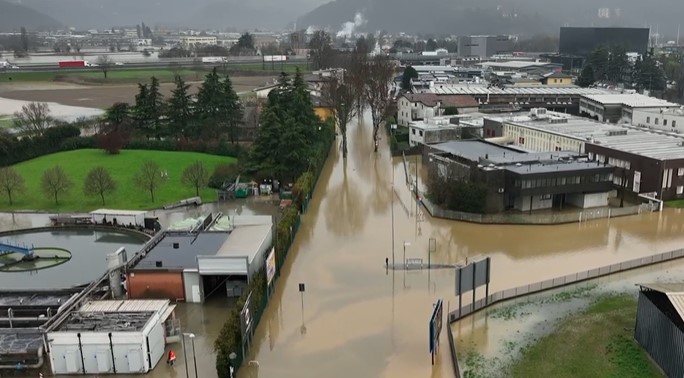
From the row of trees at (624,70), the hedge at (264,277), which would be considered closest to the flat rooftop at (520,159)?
the hedge at (264,277)

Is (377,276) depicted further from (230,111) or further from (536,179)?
(230,111)

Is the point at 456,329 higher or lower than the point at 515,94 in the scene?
lower

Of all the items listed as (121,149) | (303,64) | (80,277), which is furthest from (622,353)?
(303,64)

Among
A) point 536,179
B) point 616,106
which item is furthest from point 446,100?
point 536,179

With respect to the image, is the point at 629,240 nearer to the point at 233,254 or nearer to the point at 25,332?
the point at 233,254

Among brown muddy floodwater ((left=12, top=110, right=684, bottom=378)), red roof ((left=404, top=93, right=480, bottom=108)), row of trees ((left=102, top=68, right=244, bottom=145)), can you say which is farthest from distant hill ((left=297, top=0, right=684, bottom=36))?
brown muddy floodwater ((left=12, top=110, right=684, bottom=378))

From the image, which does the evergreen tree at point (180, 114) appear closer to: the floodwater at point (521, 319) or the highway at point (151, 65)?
the floodwater at point (521, 319)

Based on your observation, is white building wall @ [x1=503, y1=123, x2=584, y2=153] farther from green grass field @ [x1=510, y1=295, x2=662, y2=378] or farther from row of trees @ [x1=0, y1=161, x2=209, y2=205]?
row of trees @ [x1=0, y1=161, x2=209, y2=205]
